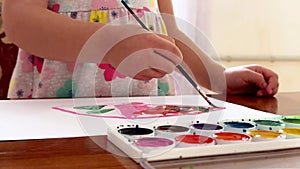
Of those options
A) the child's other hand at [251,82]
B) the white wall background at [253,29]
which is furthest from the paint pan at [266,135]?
the white wall background at [253,29]

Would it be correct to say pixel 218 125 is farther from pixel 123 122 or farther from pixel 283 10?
pixel 283 10

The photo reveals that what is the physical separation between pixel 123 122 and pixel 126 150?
128 millimetres

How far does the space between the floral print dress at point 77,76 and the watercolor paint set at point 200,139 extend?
1.02ft

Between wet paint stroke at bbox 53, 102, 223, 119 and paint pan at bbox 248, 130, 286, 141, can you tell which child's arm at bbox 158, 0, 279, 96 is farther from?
paint pan at bbox 248, 130, 286, 141

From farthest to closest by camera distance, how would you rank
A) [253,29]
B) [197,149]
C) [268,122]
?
[253,29] < [268,122] < [197,149]

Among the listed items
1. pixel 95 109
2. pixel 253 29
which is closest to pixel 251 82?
pixel 95 109

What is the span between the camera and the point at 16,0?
0.59 m

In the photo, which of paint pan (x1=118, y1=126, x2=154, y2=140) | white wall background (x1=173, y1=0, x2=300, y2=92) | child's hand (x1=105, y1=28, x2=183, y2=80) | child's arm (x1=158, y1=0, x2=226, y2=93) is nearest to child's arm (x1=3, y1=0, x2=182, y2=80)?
child's hand (x1=105, y1=28, x2=183, y2=80)

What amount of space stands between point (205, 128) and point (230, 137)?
1.6 inches

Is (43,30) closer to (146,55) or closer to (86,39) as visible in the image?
(86,39)

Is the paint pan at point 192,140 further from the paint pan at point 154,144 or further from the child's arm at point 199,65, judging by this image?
the child's arm at point 199,65

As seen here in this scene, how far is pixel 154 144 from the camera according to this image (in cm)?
33

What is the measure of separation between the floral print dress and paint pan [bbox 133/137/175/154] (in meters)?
0.35

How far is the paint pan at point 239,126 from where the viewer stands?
1.27 feet
